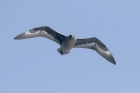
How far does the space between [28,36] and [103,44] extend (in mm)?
5507

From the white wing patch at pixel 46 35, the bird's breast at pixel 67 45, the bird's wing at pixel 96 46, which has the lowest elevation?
the bird's breast at pixel 67 45

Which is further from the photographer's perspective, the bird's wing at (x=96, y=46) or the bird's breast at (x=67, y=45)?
the bird's wing at (x=96, y=46)

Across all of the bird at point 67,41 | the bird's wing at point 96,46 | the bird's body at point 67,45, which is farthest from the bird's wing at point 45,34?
the bird's wing at point 96,46

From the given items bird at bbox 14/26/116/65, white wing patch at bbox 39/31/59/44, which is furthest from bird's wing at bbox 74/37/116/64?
white wing patch at bbox 39/31/59/44

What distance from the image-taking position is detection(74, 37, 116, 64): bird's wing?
93.5ft

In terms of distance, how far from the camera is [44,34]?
1093 inches

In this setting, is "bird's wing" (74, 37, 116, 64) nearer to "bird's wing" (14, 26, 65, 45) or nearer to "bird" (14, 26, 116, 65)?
"bird" (14, 26, 116, 65)

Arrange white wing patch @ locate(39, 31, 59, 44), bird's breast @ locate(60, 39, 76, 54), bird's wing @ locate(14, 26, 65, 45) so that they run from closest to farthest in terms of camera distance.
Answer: bird's breast @ locate(60, 39, 76, 54) → bird's wing @ locate(14, 26, 65, 45) → white wing patch @ locate(39, 31, 59, 44)

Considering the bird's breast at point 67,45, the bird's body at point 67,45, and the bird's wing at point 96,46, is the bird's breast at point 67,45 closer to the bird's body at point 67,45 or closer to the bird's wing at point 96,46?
the bird's body at point 67,45

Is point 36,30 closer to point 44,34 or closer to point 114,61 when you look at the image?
point 44,34

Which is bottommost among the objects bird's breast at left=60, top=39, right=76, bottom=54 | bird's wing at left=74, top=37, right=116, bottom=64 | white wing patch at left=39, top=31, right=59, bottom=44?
bird's breast at left=60, top=39, right=76, bottom=54

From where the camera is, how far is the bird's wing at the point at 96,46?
28.5 m

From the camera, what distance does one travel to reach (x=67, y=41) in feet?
88.5

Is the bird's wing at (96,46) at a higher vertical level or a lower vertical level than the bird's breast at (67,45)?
higher
